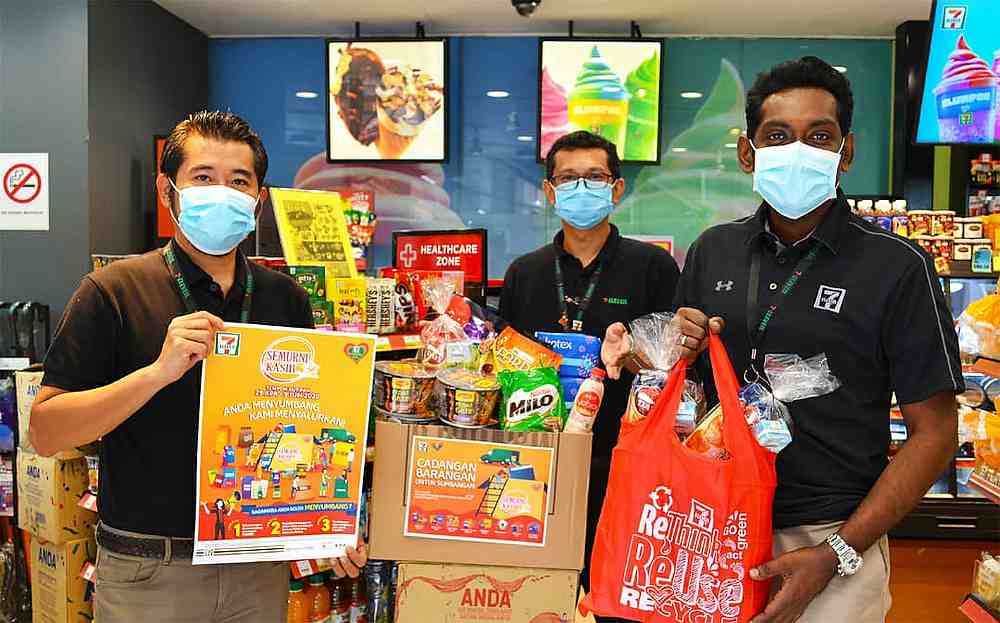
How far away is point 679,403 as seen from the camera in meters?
1.81

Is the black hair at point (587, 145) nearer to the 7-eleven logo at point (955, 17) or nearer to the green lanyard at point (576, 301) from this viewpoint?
the green lanyard at point (576, 301)

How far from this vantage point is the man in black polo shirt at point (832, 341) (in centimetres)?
174

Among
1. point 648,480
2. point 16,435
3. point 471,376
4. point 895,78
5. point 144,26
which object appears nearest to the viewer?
point 648,480

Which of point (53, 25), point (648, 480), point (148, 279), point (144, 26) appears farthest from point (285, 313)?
point (144, 26)

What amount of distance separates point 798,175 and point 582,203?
1096 mm

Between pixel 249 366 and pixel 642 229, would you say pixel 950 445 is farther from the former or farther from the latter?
pixel 642 229

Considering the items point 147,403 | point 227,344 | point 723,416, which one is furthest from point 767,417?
point 147,403

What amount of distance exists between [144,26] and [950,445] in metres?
6.21

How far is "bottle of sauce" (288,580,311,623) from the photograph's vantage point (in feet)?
11.1

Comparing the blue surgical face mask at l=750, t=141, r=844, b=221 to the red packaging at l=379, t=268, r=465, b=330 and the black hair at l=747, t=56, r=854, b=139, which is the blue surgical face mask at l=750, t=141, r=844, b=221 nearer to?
the black hair at l=747, t=56, r=854, b=139

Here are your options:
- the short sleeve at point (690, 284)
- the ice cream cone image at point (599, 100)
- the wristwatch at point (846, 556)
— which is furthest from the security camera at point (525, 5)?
the wristwatch at point (846, 556)

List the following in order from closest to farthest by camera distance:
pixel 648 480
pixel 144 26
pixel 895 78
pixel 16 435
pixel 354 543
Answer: pixel 648 480 → pixel 354 543 → pixel 16 435 → pixel 144 26 → pixel 895 78

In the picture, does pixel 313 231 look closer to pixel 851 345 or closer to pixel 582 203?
pixel 582 203

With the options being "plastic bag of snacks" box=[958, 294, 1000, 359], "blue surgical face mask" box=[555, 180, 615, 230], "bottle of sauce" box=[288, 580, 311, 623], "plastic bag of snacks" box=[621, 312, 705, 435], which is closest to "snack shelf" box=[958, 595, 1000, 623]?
"plastic bag of snacks" box=[958, 294, 1000, 359]
